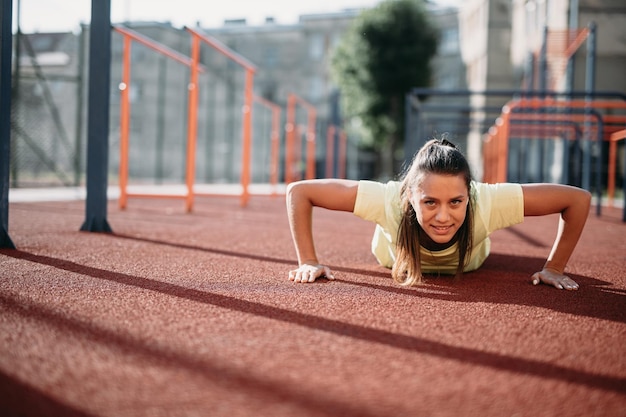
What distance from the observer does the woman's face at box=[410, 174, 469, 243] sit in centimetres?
207

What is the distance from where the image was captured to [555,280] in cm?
230

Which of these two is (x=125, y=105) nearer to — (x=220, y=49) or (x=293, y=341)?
(x=220, y=49)

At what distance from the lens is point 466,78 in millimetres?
24953

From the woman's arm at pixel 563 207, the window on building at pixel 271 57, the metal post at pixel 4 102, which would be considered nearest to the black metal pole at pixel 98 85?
the metal post at pixel 4 102

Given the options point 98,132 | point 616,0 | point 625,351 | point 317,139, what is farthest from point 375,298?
point 317,139

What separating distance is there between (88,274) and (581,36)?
9.08m

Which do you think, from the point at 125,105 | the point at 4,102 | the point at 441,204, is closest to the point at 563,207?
the point at 441,204

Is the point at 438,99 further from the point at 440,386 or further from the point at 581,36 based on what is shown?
the point at 440,386

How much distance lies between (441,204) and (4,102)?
2.22 m

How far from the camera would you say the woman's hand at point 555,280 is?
7.38 ft

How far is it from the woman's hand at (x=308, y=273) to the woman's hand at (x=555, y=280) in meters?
0.86

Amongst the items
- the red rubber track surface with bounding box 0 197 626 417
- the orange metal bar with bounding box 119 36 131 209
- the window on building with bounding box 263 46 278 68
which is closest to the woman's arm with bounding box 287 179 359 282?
the red rubber track surface with bounding box 0 197 626 417

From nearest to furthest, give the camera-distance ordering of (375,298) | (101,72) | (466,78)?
Result: (375,298) < (101,72) < (466,78)

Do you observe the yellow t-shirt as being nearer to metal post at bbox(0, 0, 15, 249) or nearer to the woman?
the woman
